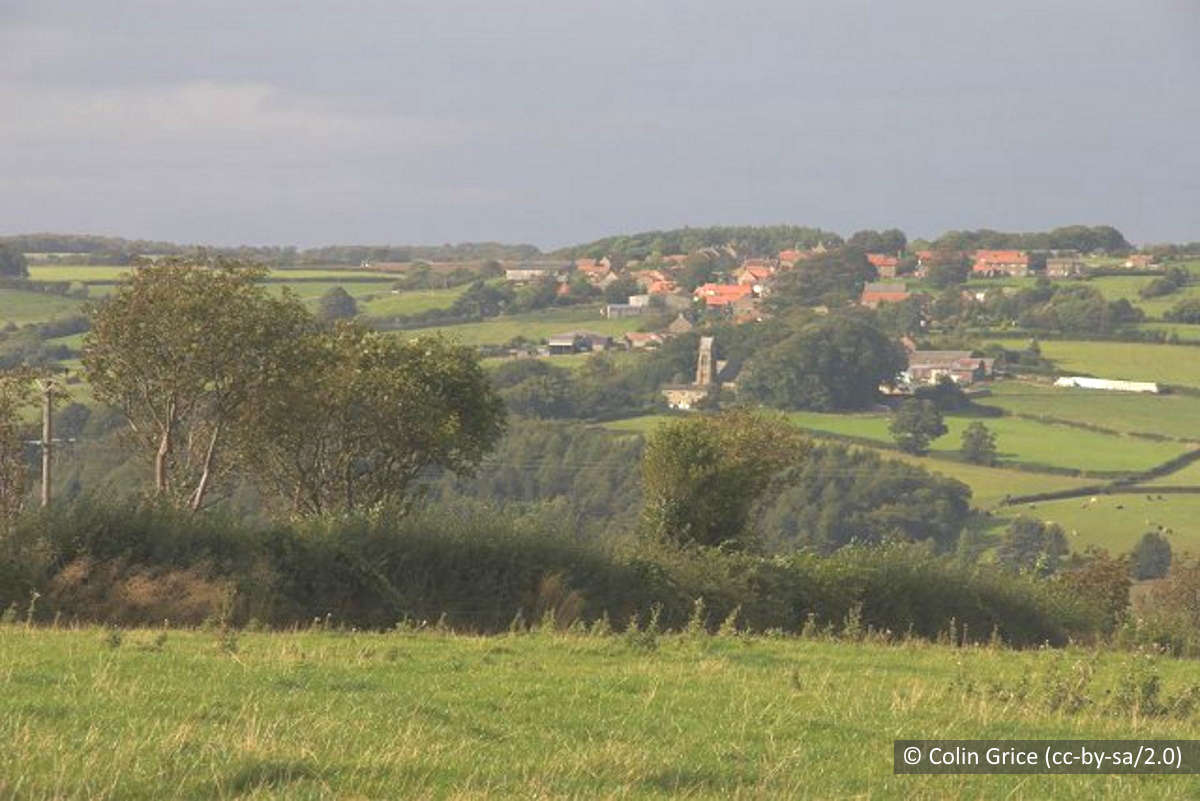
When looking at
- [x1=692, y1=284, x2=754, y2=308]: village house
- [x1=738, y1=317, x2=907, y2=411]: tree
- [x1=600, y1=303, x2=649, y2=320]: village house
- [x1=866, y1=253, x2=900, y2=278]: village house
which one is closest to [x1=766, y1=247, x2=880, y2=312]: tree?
[x1=692, y1=284, x2=754, y2=308]: village house

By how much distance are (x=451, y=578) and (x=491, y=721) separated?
12583 millimetres

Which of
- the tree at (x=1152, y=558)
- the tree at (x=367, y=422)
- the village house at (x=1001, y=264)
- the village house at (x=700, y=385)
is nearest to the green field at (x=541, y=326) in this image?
the village house at (x=700, y=385)

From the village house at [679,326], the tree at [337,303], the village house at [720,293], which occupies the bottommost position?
the village house at [679,326]

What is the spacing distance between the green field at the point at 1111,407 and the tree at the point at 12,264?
59293mm

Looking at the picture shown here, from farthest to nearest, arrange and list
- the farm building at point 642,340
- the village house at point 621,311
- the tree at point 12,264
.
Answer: the village house at point 621,311
the tree at point 12,264
the farm building at point 642,340

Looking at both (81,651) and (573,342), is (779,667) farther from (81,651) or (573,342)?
(573,342)

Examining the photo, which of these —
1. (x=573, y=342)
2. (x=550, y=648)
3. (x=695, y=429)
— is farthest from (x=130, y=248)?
(x=550, y=648)

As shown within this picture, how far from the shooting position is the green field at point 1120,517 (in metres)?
59.4

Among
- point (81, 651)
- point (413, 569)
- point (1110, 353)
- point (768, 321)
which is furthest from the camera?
point (768, 321)

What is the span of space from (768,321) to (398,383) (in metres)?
81.0

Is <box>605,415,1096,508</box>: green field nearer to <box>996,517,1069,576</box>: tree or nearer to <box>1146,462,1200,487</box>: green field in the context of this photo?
<box>1146,462,1200,487</box>: green field

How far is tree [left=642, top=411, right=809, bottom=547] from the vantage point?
29.5m

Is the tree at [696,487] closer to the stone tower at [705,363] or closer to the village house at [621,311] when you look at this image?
→ the stone tower at [705,363]

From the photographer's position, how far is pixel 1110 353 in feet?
338
